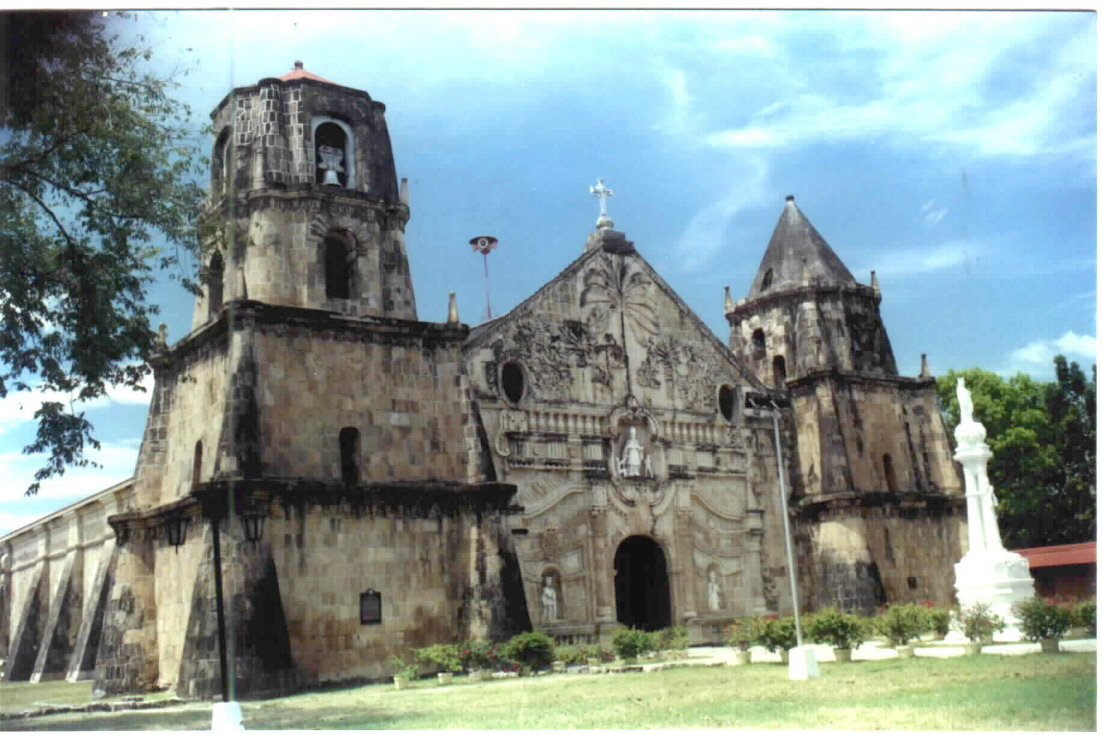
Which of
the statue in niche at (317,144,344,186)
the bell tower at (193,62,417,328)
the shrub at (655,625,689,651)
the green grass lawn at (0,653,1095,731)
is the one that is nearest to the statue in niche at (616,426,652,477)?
the shrub at (655,625,689,651)

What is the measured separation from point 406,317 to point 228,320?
3396 millimetres

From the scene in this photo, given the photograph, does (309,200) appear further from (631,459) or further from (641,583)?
(641,583)

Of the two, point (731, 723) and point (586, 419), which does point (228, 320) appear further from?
point (731, 723)

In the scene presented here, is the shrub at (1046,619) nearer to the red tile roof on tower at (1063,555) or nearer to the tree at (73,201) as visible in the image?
the red tile roof on tower at (1063,555)

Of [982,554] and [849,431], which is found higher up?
[849,431]

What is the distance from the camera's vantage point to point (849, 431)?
27.6 meters

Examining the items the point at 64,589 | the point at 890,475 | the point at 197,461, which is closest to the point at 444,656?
the point at 197,461

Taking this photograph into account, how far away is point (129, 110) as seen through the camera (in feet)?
50.2

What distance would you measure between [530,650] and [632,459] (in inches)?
259

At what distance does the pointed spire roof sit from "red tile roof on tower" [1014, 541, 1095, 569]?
31.4 ft

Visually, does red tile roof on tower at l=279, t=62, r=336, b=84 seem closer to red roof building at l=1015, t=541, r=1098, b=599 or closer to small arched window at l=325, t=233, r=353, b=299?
small arched window at l=325, t=233, r=353, b=299

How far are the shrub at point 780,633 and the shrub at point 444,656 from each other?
4.98m

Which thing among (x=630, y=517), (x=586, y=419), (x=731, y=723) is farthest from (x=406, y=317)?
(x=731, y=723)

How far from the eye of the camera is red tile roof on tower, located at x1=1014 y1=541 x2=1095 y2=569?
20.9 metres
